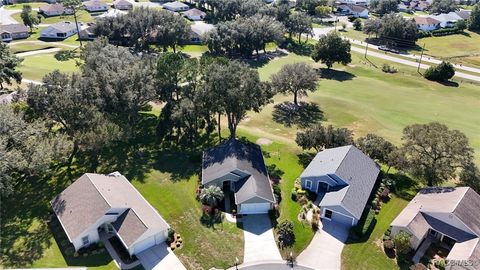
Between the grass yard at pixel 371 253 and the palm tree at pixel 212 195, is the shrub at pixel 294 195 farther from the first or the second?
the palm tree at pixel 212 195

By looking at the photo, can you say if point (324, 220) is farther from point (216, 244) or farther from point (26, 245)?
point (26, 245)

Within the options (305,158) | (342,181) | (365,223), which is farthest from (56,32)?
(365,223)

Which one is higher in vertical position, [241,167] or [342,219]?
[241,167]

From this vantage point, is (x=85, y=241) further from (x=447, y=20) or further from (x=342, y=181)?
(x=447, y=20)

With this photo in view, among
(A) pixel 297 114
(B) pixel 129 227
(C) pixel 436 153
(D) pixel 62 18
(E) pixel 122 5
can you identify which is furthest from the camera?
(E) pixel 122 5

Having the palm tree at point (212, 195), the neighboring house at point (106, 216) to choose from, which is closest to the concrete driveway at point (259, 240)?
the palm tree at point (212, 195)
